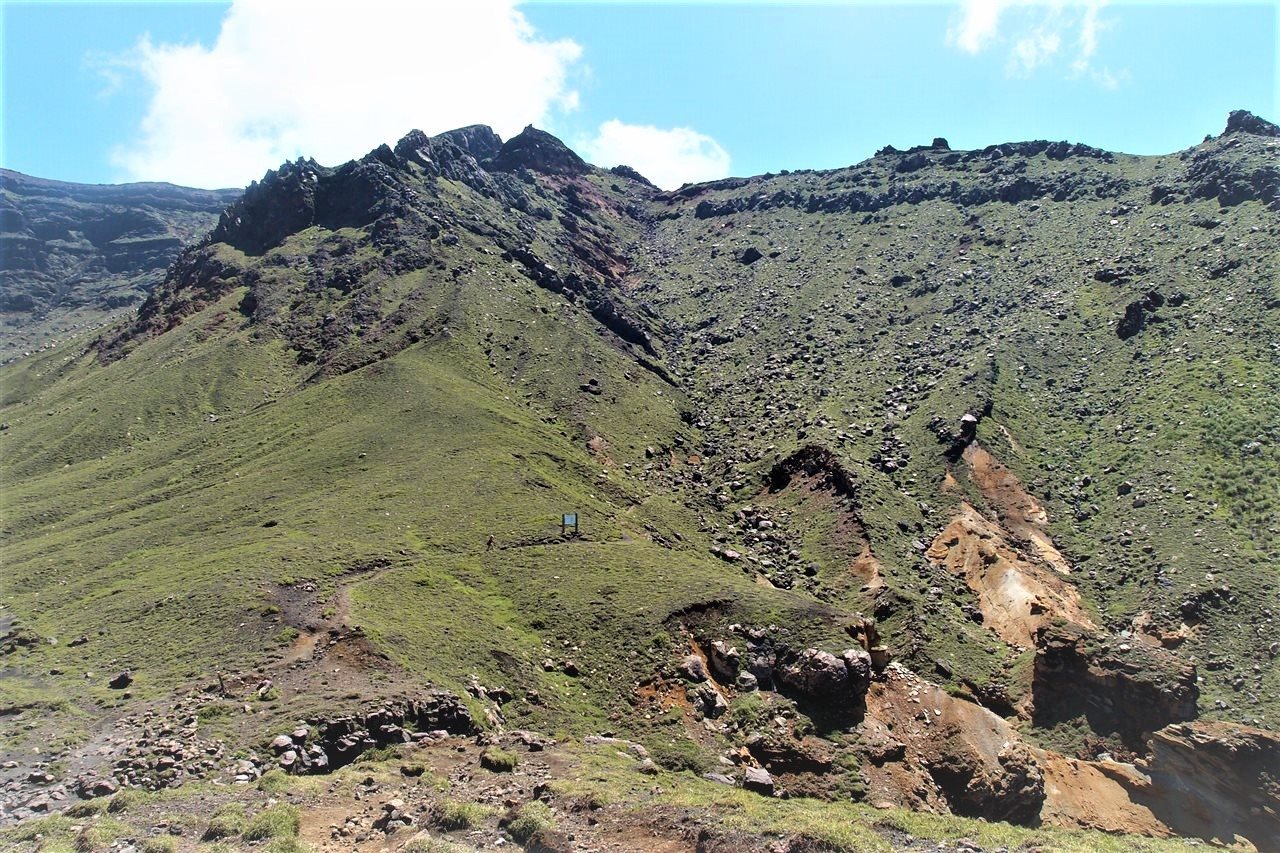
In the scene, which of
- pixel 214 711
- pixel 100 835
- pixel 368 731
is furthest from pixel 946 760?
pixel 100 835

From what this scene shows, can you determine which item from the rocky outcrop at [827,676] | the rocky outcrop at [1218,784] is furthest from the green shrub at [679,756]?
the rocky outcrop at [1218,784]

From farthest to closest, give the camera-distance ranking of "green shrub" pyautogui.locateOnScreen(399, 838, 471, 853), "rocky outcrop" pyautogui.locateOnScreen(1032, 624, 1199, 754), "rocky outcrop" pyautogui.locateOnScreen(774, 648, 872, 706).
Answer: "rocky outcrop" pyautogui.locateOnScreen(1032, 624, 1199, 754) < "rocky outcrop" pyautogui.locateOnScreen(774, 648, 872, 706) < "green shrub" pyautogui.locateOnScreen(399, 838, 471, 853)

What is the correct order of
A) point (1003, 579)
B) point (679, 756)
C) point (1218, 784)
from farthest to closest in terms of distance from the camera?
point (1003, 579) → point (1218, 784) → point (679, 756)

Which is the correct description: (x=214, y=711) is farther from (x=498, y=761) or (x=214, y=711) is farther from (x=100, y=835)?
(x=498, y=761)

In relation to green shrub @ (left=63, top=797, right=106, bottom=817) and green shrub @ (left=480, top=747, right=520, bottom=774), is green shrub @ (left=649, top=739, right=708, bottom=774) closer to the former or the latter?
green shrub @ (left=480, top=747, right=520, bottom=774)

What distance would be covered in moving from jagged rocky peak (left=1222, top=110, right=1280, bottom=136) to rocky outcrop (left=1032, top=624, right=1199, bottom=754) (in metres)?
109

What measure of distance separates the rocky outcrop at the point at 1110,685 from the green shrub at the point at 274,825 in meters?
42.3

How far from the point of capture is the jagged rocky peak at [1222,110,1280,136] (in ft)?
381

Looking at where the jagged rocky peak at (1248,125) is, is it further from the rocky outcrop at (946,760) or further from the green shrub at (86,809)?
the green shrub at (86,809)

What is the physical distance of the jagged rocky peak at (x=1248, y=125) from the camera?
116 metres

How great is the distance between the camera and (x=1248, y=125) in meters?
119

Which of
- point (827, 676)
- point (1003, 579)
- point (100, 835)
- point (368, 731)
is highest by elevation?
point (1003, 579)

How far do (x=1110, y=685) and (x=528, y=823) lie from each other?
3825 centimetres

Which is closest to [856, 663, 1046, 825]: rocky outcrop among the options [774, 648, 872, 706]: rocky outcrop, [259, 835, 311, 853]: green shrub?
[774, 648, 872, 706]: rocky outcrop
